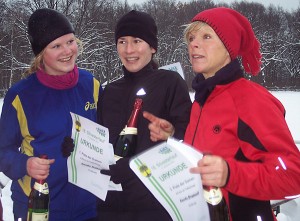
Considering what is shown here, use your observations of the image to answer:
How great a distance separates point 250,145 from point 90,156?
111 centimetres

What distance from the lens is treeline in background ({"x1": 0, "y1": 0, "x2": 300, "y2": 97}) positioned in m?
38.9

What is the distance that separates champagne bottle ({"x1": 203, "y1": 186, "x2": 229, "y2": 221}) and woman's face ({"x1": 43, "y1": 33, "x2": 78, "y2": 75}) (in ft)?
5.30

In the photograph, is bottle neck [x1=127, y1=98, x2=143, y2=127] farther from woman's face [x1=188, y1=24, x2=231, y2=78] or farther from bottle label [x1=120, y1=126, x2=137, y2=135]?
woman's face [x1=188, y1=24, x2=231, y2=78]

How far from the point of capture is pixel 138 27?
3.12 metres

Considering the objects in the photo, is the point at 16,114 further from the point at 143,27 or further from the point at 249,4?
the point at 249,4

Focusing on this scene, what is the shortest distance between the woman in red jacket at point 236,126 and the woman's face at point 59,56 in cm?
99

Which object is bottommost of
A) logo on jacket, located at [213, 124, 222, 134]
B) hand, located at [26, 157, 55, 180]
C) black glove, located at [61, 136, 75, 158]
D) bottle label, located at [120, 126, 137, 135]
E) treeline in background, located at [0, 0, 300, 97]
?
hand, located at [26, 157, 55, 180]

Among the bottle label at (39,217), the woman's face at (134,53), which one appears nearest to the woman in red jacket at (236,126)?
the woman's face at (134,53)

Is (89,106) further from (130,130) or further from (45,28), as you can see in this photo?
(45,28)

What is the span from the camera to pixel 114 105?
3084 mm

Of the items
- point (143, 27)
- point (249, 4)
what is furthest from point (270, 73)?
point (143, 27)

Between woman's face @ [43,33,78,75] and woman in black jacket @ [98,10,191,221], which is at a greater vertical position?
woman's face @ [43,33,78,75]

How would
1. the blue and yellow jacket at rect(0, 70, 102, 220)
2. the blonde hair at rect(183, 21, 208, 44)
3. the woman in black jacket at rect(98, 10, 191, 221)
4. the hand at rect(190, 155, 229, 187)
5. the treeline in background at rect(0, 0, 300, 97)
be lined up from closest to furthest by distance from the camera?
the hand at rect(190, 155, 229, 187)
the blonde hair at rect(183, 21, 208, 44)
the woman in black jacket at rect(98, 10, 191, 221)
the blue and yellow jacket at rect(0, 70, 102, 220)
the treeline in background at rect(0, 0, 300, 97)

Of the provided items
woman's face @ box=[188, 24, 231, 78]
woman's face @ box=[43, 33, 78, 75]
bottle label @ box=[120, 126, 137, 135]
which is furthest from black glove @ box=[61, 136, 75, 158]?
woman's face @ box=[188, 24, 231, 78]
